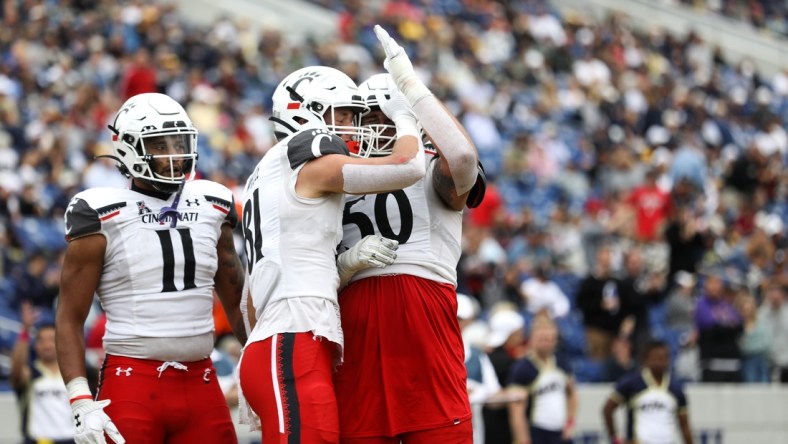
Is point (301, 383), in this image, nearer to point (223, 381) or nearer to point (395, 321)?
point (395, 321)

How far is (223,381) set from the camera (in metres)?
8.68

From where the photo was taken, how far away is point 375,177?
17.1 ft

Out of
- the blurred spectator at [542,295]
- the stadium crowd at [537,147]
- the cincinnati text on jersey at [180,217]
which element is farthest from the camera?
the blurred spectator at [542,295]

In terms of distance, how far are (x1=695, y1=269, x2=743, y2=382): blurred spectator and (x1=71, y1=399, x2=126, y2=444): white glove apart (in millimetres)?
9426

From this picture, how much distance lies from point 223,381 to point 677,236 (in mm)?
8437

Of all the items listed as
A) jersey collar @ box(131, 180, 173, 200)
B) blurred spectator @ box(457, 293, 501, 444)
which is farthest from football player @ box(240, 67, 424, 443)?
blurred spectator @ box(457, 293, 501, 444)

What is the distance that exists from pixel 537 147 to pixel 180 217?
14433 millimetres

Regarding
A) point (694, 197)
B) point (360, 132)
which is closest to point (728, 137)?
point (694, 197)

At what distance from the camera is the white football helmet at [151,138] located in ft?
18.9

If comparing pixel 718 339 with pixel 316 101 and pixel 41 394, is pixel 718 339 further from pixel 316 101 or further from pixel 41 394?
pixel 316 101

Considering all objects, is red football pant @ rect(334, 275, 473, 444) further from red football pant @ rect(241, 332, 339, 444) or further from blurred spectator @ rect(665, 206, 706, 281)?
blurred spectator @ rect(665, 206, 706, 281)

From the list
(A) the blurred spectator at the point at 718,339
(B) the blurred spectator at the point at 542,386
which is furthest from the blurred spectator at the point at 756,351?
(B) the blurred spectator at the point at 542,386

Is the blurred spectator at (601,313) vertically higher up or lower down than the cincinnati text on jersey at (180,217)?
lower down

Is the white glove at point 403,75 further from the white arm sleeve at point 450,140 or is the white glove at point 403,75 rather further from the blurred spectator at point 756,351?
the blurred spectator at point 756,351
